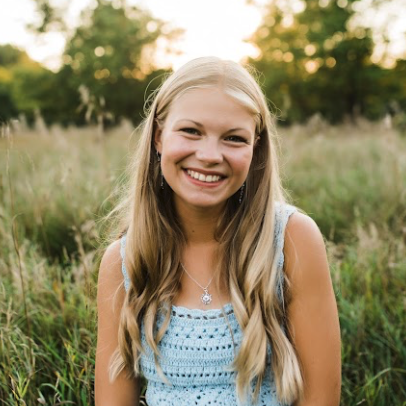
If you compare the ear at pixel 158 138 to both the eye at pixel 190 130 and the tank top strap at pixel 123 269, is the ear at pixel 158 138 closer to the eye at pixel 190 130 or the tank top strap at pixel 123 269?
the eye at pixel 190 130

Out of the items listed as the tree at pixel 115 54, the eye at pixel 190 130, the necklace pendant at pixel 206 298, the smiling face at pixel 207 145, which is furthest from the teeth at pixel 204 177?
the tree at pixel 115 54

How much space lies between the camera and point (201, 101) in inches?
60.0

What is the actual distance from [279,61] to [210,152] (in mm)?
20551

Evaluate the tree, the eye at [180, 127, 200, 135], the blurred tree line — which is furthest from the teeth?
the tree

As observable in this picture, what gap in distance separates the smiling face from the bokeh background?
1.34ft

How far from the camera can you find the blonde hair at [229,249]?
59.9 inches

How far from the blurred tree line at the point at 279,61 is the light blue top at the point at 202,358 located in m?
17.6

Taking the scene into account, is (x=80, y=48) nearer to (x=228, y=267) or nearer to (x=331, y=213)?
(x=331, y=213)

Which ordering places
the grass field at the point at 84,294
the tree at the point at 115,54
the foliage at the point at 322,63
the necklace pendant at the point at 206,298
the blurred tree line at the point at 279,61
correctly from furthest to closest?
the tree at the point at 115,54, the blurred tree line at the point at 279,61, the foliage at the point at 322,63, the grass field at the point at 84,294, the necklace pendant at the point at 206,298

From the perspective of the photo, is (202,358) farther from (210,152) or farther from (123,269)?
(210,152)

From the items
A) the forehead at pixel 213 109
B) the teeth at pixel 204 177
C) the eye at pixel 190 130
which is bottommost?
the teeth at pixel 204 177

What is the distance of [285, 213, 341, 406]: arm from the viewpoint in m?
1.51

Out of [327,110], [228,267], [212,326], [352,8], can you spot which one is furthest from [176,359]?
[327,110]

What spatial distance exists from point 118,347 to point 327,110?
21.6 meters
